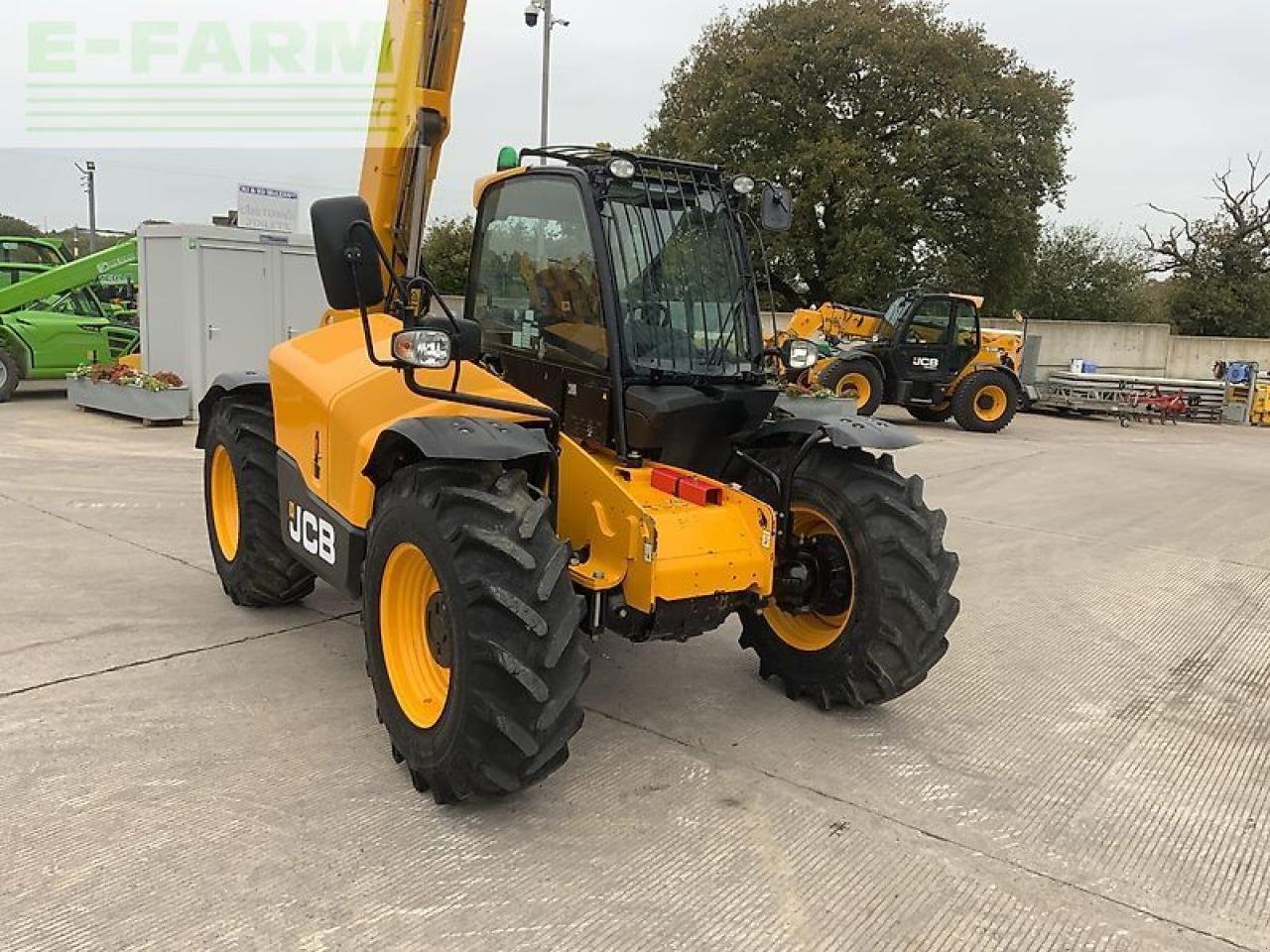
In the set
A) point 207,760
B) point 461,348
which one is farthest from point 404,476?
point 207,760

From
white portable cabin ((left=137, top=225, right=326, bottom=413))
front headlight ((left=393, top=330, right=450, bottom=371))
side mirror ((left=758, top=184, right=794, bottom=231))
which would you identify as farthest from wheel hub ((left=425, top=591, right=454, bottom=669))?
white portable cabin ((left=137, top=225, right=326, bottom=413))

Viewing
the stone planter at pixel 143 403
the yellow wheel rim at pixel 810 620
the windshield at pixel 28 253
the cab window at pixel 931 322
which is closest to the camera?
the yellow wheel rim at pixel 810 620

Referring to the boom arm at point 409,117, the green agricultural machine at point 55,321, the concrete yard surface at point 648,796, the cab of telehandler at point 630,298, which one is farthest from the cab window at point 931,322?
the cab of telehandler at point 630,298

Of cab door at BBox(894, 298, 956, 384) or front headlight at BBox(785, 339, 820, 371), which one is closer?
front headlight at BBox(785, 339, 820, 371)

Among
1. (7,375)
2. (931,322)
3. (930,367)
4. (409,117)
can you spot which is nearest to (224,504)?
(409,117)

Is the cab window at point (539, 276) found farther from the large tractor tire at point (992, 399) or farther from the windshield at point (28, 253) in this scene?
the windshield at point (28, 253)

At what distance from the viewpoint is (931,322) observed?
53.4 ft

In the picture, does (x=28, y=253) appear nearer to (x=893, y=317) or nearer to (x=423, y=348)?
(x=893, y=317)

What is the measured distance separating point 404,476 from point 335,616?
2.08 m

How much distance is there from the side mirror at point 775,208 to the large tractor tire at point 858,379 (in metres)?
12.1

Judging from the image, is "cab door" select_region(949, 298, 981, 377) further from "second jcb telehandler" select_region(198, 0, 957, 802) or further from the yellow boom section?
"second jcb telehandler" select_region(198, 0, 957, 802)

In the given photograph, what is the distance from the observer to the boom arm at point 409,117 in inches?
193

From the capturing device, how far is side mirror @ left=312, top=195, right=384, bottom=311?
328 cm

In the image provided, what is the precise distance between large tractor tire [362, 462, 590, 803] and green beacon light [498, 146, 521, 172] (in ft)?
5.11
